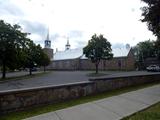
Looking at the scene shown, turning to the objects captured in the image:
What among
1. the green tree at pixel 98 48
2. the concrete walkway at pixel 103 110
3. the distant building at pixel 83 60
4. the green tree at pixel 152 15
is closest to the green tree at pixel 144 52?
the distant building at pixel 83 60

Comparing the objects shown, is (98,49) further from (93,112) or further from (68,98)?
(93,112)

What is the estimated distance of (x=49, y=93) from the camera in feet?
28.9

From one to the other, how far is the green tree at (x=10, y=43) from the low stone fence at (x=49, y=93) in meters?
20.5

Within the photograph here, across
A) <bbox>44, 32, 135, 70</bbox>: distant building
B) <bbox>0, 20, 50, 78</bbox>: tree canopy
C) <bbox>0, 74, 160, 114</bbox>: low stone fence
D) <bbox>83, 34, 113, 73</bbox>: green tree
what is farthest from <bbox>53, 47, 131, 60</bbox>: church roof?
<bbox>0, 74, 160, 114</bbox>: low stone fence

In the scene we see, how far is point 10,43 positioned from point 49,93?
2227 centimetres

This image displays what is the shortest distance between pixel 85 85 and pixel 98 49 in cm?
2806

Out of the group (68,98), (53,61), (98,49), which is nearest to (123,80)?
(68,98)

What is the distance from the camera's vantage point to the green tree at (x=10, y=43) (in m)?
28.4

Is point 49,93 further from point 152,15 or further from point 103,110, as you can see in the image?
point 152,15

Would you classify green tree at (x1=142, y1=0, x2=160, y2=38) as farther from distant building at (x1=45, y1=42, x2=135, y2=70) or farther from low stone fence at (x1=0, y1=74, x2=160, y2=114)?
distant building at (x1=45, y1=42, x2=135, y2=70)

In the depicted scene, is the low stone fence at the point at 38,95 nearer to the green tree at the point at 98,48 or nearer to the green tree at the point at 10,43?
the green tree at the point at 10,43

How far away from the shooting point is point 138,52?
73688mm

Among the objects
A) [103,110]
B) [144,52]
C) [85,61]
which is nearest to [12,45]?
[103,110]

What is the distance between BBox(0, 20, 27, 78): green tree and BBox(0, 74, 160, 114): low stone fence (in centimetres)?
2053
